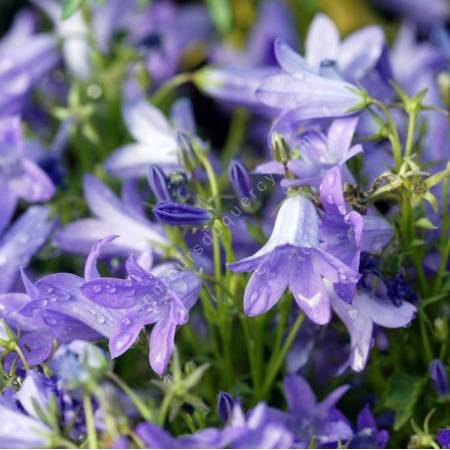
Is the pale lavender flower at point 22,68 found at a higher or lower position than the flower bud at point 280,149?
lower

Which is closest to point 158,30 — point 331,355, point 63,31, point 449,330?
point 63,31

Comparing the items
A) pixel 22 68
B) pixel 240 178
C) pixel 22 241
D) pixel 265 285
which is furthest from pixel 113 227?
pixel 22 68

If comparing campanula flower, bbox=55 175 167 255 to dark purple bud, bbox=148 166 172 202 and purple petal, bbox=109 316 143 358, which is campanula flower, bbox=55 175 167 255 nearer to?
dark purple bud, bbox=148 166 172 202

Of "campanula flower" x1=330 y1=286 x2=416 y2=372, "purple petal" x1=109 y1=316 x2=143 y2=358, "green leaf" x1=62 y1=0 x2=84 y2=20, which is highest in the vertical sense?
"green leaf" x1=62 y1=0 x2=84 y2=20

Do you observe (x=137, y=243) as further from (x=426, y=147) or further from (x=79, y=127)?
(x=426, y=147)

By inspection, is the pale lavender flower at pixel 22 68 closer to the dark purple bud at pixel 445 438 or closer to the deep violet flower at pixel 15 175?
the deep violet flower at pixel 15 175

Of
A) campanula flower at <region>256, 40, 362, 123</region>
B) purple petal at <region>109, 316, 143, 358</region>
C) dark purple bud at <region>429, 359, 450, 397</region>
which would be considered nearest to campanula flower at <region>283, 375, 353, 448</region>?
dark purple bud at <region>429, 359, 450, 397</region>

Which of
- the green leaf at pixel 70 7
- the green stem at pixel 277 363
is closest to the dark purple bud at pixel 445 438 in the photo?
the green stem at pixel 277 363
